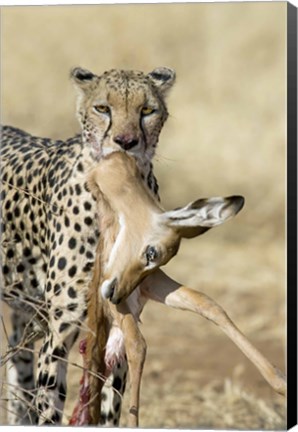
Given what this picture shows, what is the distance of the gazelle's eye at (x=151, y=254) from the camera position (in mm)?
6621

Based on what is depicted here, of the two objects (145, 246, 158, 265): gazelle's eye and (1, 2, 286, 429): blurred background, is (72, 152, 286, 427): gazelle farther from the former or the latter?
(1, 2, 286, 429): blurred background

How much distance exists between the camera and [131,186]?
6.69 m

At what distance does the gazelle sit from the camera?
259 inches

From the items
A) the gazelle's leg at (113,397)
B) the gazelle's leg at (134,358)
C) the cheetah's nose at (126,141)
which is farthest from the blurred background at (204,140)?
the gazelle's leg at (134,358)

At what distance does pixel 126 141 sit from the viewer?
22.2 feet

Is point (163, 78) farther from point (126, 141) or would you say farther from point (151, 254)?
point (151, 254)

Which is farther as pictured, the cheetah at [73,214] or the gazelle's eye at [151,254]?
the cheetah at [73,214]

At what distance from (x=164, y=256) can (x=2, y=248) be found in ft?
3.33

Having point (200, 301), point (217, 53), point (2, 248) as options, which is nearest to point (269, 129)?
point (217, 53)

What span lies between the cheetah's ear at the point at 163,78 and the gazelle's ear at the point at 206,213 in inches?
27.9

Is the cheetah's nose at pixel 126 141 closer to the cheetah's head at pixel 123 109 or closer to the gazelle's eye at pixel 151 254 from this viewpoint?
the cheetah's head at pixel 123 109

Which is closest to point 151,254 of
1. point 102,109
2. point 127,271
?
point 127,271

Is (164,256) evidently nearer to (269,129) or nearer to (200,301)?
(200,301)

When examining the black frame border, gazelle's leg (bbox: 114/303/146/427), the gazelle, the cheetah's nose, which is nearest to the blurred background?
the black frame border
